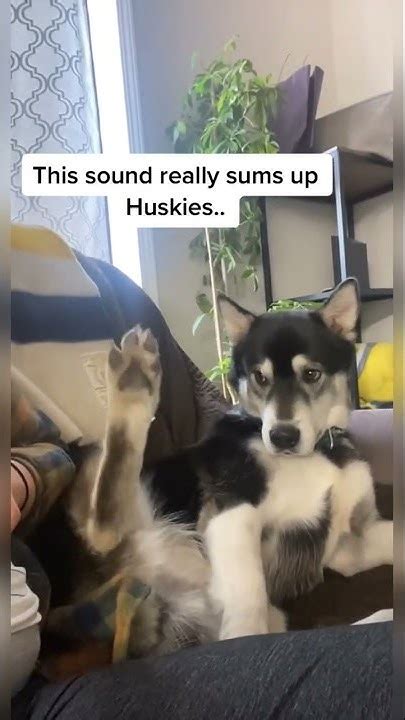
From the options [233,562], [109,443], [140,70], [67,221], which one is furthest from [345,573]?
[140,70]

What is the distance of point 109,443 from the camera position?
0.63 m

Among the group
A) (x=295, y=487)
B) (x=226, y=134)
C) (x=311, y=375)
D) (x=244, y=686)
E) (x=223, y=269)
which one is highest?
(x=226, y=134)

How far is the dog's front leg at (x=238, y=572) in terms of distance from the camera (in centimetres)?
62

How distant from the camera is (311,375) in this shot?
25.7 inches

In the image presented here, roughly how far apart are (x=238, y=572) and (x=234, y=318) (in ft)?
0.75

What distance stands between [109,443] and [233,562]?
0.15 meters

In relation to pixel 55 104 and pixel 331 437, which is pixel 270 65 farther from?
pixel 331 437

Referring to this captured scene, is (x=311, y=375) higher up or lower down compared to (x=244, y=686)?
higher up

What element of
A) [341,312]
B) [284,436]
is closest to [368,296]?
[341,312]

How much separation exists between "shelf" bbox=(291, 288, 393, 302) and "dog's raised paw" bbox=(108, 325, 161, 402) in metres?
0.14

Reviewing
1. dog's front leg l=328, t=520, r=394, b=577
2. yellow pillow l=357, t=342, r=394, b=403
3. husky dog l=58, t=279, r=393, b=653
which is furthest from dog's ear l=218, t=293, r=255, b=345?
dog's front leg l=328, t=520, r=394, b=577

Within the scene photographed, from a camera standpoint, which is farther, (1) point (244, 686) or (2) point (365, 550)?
(2) point (365, 550)

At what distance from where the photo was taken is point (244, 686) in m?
0.54

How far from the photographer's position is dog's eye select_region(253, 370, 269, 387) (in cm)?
65
